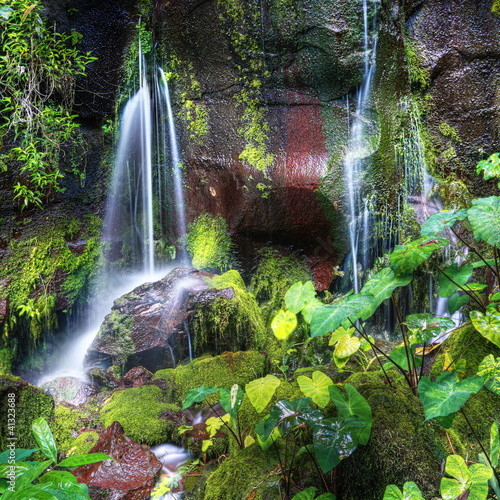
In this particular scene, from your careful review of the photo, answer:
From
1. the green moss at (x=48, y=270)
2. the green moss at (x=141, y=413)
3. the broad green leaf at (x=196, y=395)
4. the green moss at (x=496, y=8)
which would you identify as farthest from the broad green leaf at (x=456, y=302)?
the green moss at (x=496, y=8)

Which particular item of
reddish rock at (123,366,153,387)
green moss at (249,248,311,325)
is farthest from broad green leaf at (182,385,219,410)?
green moss at (249,248,311,325)

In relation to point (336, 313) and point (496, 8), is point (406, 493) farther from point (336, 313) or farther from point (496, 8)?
point (496, 8)

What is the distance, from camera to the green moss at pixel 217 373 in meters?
3.84

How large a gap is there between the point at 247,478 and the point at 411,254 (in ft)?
4.03

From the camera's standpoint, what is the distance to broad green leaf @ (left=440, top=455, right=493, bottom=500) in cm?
110

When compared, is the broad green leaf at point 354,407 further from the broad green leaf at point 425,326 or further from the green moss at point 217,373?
the green moss at point 217,373

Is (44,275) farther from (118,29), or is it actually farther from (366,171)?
(366,171)

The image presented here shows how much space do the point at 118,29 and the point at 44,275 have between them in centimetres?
465

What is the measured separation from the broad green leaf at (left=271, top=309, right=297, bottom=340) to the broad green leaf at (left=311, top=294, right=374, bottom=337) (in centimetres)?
24

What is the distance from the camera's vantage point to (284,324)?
1697 millimetres

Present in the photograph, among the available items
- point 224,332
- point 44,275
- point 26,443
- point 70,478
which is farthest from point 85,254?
point 70,478

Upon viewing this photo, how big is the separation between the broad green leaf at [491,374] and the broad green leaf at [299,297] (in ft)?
2.25

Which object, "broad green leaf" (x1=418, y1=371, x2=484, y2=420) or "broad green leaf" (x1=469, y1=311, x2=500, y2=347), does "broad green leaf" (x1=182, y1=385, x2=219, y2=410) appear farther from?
"broad green leaf" (x1=469, y1=311, x2=500, y2=347)

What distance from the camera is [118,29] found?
284 inches
